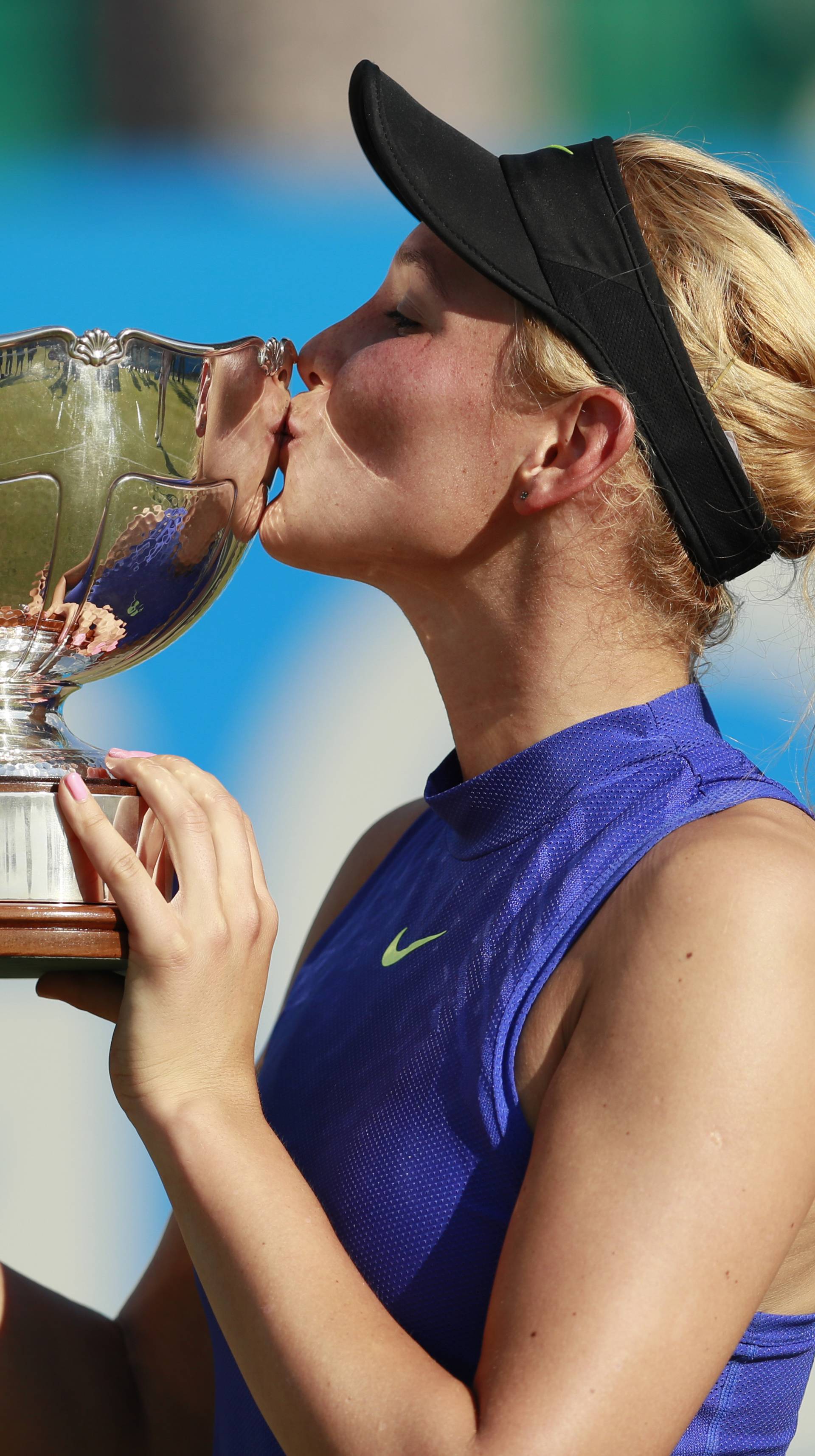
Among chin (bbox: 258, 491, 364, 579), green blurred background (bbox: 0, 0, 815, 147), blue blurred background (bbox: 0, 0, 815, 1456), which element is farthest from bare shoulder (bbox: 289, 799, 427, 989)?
green blurred background (bbox: 0, 0, 815, 147)

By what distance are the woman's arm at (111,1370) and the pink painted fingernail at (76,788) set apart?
1.63 ft

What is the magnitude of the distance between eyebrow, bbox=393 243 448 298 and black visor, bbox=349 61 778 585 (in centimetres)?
4

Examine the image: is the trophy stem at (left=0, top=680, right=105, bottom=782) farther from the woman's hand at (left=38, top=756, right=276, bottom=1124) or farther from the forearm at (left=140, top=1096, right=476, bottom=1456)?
the forearm at (left=140, top=1096, right=476, bottom=1456)

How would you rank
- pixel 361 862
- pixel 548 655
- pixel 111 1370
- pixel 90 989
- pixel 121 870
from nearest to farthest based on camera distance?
pixel 121 870, pixel 90 989, pixel 548 655, pixel 111 1370, pixel 361 862

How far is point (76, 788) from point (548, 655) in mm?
370

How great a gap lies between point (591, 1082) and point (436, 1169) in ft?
0.49

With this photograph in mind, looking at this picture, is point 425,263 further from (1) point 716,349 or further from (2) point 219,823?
(2) point 219,823

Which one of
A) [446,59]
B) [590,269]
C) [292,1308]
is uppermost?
[446,59]

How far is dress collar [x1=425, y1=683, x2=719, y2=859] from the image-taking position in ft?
2.78

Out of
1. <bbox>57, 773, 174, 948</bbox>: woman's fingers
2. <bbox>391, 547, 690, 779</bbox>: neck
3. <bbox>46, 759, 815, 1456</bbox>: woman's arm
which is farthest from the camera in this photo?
<bbox>391, 547, 690, 779</bbox>: neck

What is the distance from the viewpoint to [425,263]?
0.92 meters

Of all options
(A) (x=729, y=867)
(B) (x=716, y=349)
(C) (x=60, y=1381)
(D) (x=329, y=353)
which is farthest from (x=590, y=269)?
(C) (x=60, y=1381)

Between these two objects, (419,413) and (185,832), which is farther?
(419,413)

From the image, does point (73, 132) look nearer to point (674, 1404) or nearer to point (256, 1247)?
point (256, 1247)
